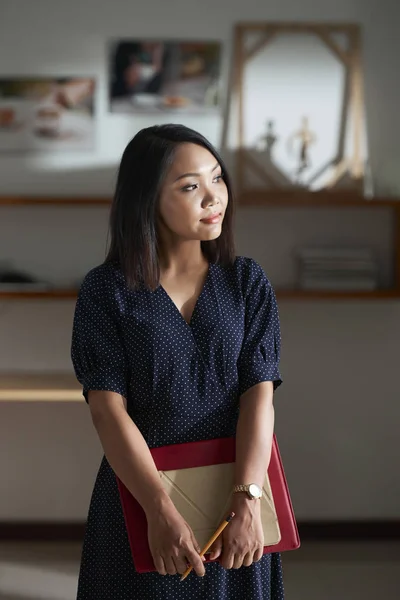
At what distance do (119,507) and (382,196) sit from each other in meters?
2.18

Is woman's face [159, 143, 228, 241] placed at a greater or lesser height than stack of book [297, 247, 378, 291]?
greater

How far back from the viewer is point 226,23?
334cm

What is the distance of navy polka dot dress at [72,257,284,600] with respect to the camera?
1500 millimetres

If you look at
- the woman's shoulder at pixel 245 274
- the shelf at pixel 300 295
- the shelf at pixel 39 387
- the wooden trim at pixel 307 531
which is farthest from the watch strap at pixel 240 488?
the wooden trim at pixel 307 531

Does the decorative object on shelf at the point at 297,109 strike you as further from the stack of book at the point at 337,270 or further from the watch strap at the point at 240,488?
the watch strap at the point at 240,488

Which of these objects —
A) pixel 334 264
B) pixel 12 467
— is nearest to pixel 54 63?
pixel 334 264

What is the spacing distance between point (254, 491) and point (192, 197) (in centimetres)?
53

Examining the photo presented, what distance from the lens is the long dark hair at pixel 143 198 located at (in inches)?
59.3

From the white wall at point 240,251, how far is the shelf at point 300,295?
196 mm

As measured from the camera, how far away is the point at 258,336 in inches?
61.9

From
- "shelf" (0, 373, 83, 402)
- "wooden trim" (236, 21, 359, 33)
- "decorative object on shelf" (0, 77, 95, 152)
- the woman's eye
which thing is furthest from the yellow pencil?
"wooden trim" (236, 21, 359, 33)

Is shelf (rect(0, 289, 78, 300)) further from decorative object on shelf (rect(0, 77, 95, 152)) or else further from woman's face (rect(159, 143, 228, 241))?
woman's face (rect(159, 143, 228, 241))

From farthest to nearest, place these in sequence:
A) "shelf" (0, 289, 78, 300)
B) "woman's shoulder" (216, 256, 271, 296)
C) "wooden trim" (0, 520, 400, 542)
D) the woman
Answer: "wooden trim" (0, 520, 400, 542) < "shelf" (0, 289, 78, 300) < "woman's shoulder" (216, 256, 271, 296) < the woman

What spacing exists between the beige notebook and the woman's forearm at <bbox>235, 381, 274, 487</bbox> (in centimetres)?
3
